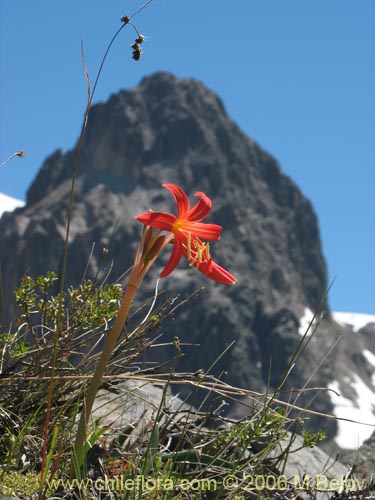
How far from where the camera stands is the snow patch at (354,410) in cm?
13112

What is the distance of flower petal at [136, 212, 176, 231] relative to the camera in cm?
238

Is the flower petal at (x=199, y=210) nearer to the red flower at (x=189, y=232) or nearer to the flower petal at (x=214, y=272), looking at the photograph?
the red flower at (x=189, y=232)

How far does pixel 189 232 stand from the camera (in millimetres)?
2482

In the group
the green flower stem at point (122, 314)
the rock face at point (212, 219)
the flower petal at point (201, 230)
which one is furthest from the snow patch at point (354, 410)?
the green flower stem at point (122, 314)

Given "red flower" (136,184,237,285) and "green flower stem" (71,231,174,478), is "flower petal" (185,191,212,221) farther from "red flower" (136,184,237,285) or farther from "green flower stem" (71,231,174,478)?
"green flower stem" (71,231,174,478)

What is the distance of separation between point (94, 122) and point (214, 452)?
196781mm

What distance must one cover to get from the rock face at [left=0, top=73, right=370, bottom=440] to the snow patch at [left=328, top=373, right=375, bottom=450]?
344cm

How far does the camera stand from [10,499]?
7.37 feet

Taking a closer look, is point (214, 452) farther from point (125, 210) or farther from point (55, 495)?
point (125, 210)

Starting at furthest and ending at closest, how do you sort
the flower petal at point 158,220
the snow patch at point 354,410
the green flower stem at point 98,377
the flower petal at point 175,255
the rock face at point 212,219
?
the rock face at point 212,219 < the snow patch at point 354,410 < the flower petal at point 175,255 < the flower petal at point 158,220 < the green flower stem at point 98,377

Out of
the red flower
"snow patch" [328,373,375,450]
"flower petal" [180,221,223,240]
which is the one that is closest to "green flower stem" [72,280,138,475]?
the red flower

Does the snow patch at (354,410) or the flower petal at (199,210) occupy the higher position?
the snow patch at (354,410)

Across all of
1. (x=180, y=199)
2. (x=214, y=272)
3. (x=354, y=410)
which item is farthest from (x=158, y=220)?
(x=354, y=410)

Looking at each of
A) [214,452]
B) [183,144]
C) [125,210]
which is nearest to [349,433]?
[125,210]
